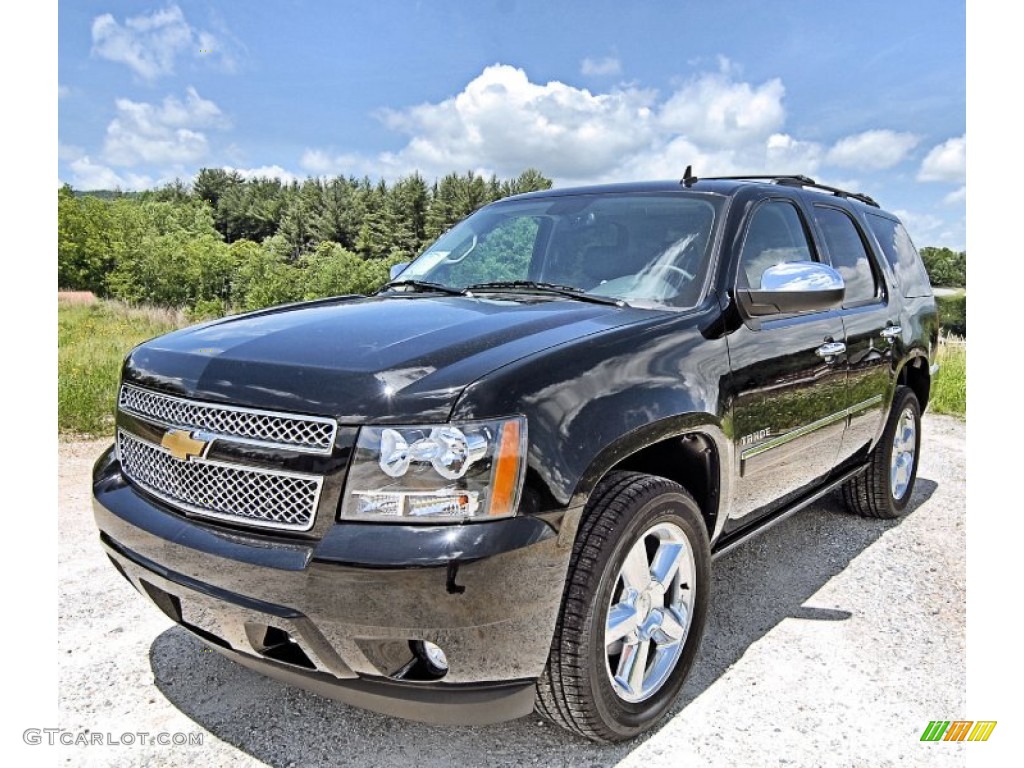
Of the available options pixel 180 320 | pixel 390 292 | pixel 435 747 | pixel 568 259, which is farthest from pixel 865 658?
pixel 180 320

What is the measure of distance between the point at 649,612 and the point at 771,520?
46.1 inches

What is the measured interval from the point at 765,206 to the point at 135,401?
2.79 metres

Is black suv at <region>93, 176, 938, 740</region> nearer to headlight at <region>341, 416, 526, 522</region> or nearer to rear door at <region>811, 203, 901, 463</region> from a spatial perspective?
headlight at <region>341, 416, 526, 522</region>

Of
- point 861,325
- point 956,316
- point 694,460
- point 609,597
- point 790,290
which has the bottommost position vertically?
point 609,597

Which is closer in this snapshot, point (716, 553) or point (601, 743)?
point (601, 743)

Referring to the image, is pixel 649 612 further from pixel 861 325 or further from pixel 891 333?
pixel 891 333

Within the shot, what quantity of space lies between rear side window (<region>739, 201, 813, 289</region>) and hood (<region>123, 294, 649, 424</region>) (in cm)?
81

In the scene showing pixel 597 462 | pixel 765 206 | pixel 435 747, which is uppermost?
pixel 765 206

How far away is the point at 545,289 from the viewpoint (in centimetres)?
314

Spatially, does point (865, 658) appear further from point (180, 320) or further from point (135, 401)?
point (180, 320)

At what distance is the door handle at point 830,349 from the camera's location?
11.4 ft

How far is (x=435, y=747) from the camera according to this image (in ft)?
8.07

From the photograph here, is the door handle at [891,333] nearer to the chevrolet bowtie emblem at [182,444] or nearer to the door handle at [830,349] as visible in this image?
the door handle at [830,349]

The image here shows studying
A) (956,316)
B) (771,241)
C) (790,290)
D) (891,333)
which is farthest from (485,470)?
(956,316)
